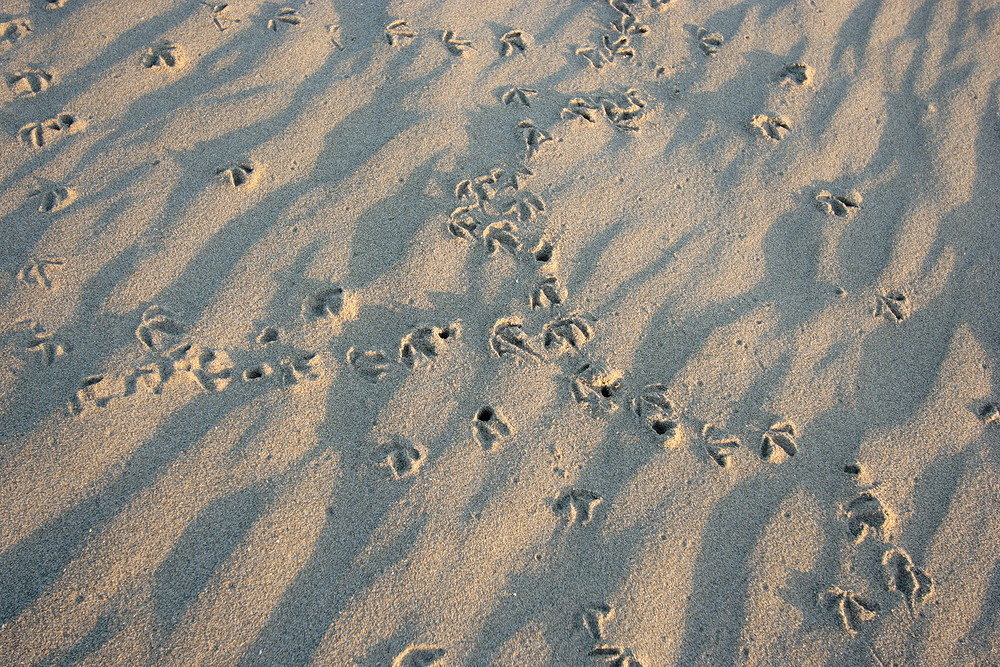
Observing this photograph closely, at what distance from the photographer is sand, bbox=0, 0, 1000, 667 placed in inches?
55.6

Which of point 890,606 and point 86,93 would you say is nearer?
point 890,606

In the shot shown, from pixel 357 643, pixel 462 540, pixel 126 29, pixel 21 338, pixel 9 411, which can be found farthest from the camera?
pixel 126 29

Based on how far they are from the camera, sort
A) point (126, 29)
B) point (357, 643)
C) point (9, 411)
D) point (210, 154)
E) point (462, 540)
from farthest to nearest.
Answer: point (126, 29), point (210, 154), point (9, 411), point (462, 540), point (357, 643)

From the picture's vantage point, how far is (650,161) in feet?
6.97

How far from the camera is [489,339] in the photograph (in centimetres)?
173

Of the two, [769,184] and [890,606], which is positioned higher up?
[769,184]

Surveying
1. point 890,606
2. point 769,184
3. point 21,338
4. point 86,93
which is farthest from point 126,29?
point 890,606

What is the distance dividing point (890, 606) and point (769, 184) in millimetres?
1297

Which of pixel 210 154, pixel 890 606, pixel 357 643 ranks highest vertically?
pixel 210 154

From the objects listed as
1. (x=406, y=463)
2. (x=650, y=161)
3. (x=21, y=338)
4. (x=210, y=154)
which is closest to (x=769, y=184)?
(x=650, y=161)

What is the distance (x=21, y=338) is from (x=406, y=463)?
3.57 ft

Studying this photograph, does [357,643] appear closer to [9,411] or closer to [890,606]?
[9,411]

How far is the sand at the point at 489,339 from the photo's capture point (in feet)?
4.63

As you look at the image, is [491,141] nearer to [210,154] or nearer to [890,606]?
[210,154]
